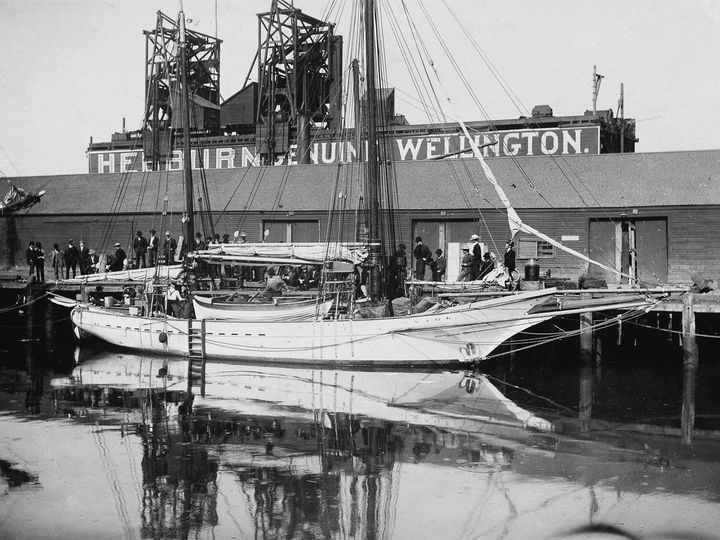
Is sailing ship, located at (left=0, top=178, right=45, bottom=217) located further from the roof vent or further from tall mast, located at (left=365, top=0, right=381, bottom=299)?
the roof vent

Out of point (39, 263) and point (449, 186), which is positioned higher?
point (449, 186)

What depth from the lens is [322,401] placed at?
20.2 m

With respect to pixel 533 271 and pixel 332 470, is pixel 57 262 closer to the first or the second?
pixel 533 271

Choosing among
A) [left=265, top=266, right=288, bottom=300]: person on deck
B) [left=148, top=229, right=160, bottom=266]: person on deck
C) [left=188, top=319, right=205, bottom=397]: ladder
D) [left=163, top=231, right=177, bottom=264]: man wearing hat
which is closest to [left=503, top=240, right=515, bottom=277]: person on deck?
[left=265, top=266, right=288, bottom=300]: person on deck

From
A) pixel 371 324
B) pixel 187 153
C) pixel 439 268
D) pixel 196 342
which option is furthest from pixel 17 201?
pixel 371 324

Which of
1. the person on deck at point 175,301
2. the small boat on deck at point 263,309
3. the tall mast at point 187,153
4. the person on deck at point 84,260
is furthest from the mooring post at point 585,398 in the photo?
the person on deck at point 84,260

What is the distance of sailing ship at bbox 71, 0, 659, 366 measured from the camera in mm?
23781

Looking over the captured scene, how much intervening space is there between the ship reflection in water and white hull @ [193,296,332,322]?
401 centimetres

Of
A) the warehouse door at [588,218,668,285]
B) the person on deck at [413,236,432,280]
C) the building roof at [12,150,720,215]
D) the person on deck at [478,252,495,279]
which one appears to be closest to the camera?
the person on deck at [478,252,495,279]

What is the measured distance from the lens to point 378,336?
24547 millimetres

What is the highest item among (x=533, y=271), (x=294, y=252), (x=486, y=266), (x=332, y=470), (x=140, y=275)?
(x=294, y=252)

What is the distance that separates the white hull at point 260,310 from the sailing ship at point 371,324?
0.13 metres

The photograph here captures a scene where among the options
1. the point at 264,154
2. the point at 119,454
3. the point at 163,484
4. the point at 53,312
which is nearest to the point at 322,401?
the point at 119,454

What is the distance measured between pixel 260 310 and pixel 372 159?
221 inches
